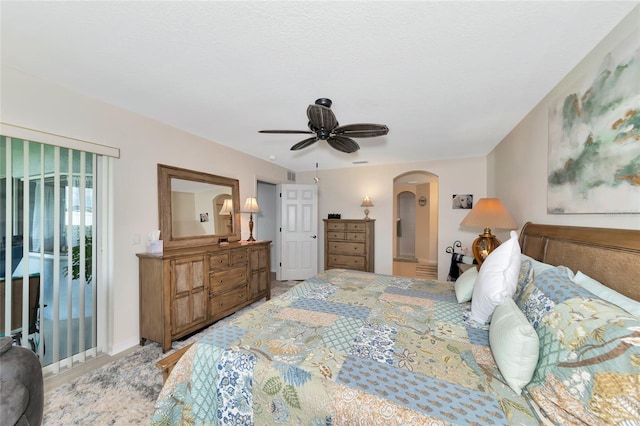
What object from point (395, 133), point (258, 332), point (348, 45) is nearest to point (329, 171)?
point (395, 133)

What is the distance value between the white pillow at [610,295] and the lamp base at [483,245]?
158cm

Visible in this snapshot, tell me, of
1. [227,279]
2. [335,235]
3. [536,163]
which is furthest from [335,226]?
[536,163]

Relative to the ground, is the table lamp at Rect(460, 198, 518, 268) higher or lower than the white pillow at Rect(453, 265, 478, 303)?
higher

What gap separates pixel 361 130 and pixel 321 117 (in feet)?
1.52

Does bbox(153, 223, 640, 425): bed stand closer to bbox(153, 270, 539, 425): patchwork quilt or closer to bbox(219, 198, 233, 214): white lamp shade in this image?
bbox(153, 270, 539, 425): patchwork quilt

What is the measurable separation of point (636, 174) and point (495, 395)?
1.30 meters

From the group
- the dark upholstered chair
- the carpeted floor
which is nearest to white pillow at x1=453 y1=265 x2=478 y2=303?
the carpeted floor

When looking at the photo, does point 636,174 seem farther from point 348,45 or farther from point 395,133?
point 395,133

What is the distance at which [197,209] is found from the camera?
3.21 metres

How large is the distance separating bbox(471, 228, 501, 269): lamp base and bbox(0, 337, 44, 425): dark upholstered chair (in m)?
3.59

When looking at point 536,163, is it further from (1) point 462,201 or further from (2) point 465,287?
(1) point 462,201

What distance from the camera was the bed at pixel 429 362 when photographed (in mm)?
796

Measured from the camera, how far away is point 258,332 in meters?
1.36

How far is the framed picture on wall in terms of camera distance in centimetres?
428
